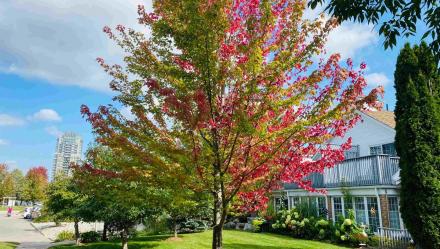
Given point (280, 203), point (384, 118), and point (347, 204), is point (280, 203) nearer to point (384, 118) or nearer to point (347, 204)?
point (347, 204)

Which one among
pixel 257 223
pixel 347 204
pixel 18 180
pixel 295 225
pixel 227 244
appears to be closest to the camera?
pixel 227 244

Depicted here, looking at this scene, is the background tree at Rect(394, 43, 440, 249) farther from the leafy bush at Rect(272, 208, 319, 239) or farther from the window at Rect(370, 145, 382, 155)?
the window at Rect(370, 145, 382, 155)

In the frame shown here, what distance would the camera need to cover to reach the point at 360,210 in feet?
62.7

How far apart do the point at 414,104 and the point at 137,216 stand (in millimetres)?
11596

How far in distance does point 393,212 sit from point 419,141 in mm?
5259

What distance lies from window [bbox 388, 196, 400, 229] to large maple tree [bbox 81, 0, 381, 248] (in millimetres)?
12413

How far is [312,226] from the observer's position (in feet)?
62.1

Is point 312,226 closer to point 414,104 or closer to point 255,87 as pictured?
point 414,104

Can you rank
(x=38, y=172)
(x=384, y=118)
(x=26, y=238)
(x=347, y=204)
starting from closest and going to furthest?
1. (x=347, y=204)
2. (x=384, y=118)
3. (x=26, y=238)
4. (x=38, y=172)

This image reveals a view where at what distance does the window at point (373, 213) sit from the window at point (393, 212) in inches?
29.3

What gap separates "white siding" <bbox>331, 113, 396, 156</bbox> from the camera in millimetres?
22203

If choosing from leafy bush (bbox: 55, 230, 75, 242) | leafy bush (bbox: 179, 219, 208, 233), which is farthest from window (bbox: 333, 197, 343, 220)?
leafy bush (bbox: 55, 230, 75, 242)

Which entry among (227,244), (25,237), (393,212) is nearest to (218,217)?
(227,244)

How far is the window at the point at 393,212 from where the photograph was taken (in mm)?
16891
